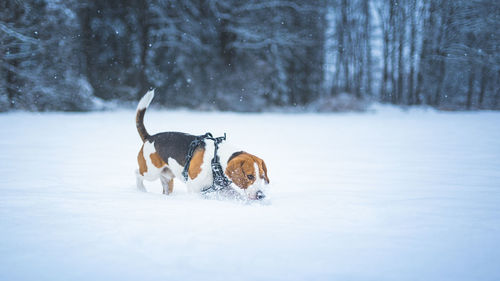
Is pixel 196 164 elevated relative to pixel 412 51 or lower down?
lower down

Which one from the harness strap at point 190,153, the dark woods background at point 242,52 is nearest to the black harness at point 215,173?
the harness strap at point 190,153

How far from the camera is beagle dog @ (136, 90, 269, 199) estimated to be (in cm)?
267

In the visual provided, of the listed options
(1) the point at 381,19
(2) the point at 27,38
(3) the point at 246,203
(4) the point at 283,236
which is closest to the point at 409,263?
(4) the point at 283,236

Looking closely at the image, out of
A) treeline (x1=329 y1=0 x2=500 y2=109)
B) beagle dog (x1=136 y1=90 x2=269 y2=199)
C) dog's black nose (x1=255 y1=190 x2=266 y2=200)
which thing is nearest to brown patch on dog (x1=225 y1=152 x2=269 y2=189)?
beagle dog (x1=136 y1=90 x2=269 y2=199)

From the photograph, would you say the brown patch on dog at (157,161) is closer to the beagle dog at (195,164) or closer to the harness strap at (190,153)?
the beagle dog at (195,164)

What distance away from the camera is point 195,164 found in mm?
2916

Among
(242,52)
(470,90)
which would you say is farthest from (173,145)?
(470,90)

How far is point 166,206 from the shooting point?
2.57 meters

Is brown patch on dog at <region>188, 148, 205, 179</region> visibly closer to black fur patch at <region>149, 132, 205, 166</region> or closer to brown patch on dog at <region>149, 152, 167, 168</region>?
black fur patch at <region>149, 132, 205, 166</region>

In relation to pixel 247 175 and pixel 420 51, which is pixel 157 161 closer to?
pixel 247 175

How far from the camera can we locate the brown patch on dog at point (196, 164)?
9.50 ft

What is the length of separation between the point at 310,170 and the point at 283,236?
265 centimetres

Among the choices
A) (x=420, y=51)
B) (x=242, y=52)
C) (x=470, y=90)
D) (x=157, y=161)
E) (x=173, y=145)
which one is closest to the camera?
(x=173, y=145)

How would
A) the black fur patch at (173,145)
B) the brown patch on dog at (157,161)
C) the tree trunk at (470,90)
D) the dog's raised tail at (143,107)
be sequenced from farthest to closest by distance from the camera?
the tree trunk at (470,90)
the dog's raised tail at (143,107)
the brown patch on dog at (157,161)
the black fur patch at (173,145)
